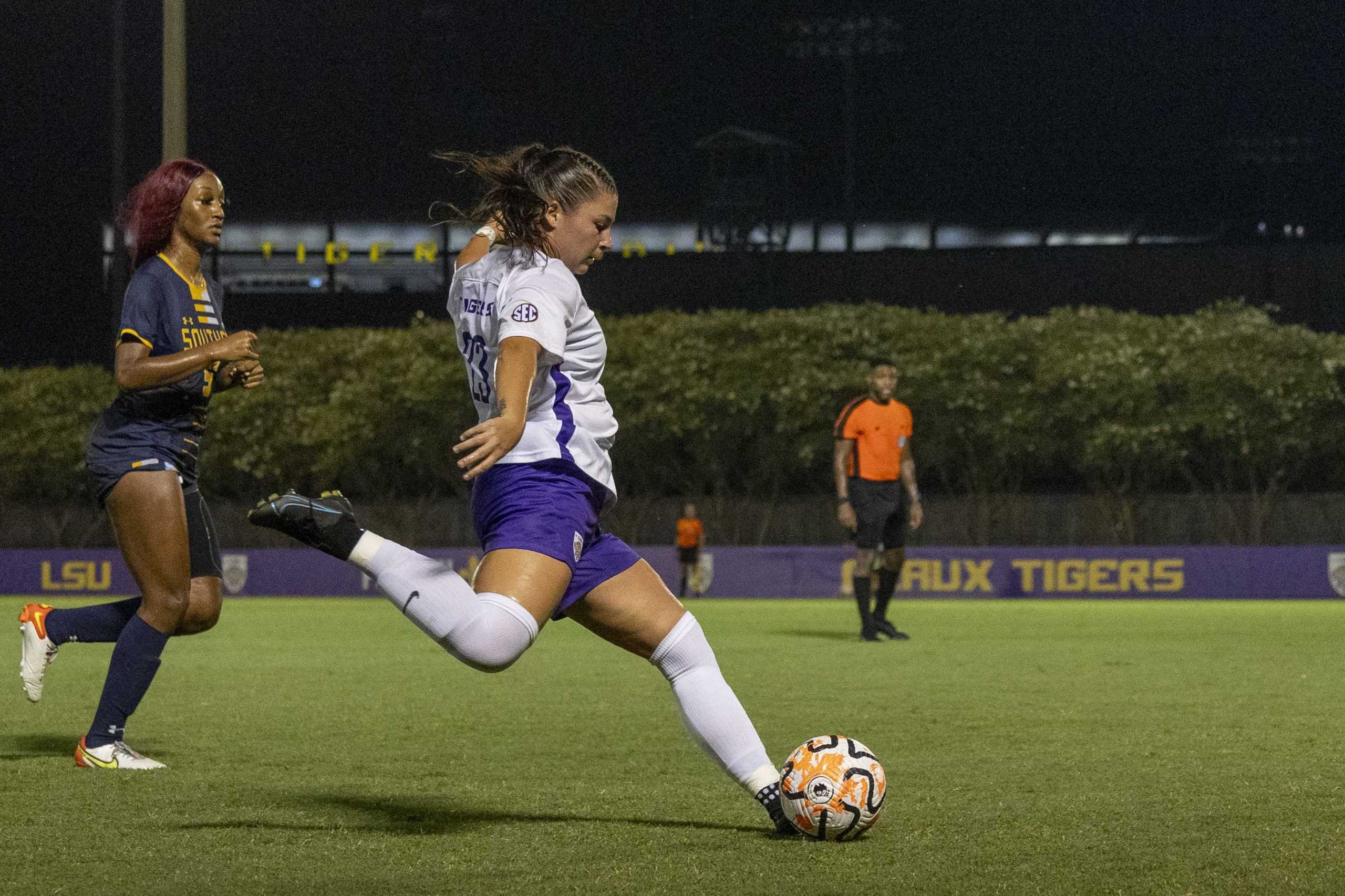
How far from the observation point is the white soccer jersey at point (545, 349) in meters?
4.17

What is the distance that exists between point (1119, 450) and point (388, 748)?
2267cm

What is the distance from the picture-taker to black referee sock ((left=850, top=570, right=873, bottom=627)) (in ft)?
40.9

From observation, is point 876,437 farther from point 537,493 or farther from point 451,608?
point 451,608

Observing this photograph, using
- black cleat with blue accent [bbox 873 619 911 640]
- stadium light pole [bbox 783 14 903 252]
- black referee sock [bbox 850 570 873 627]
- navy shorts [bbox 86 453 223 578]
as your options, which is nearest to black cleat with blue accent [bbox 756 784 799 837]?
navy shorts [bbox 86 453 223 578]

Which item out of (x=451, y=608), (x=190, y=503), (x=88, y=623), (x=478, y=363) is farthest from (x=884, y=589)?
(x=451, y=608)

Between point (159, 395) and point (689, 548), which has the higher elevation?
point (159, 395)

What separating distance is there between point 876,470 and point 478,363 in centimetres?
793

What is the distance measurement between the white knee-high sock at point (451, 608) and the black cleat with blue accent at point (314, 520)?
1.9 inches

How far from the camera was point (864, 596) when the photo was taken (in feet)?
40.9

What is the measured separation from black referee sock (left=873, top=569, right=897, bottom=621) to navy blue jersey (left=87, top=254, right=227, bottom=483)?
7.25 m

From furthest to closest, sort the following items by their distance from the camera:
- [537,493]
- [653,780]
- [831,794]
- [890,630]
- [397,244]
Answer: [397,244]
[890,630]
[653,780]
[831,794]
[537,493]

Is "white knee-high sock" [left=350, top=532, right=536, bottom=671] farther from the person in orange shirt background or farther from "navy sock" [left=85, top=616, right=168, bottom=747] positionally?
the person in orange shirt background

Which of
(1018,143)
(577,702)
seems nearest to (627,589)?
(577,702)

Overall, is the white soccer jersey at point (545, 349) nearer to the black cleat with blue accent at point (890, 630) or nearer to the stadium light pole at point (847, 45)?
the black cleat with blue accent at point (890, 630)
